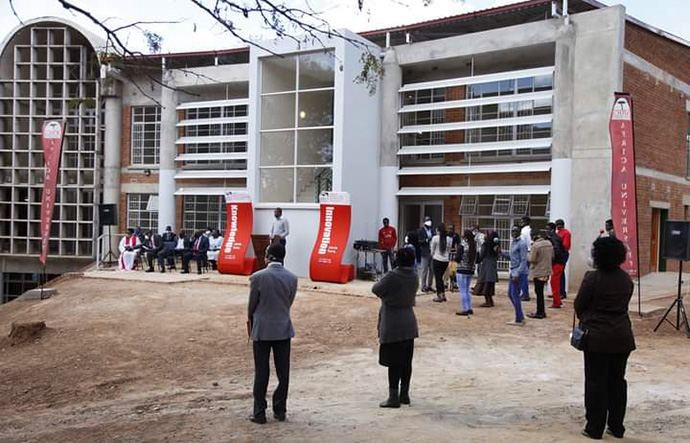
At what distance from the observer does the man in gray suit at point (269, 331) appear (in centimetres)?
588

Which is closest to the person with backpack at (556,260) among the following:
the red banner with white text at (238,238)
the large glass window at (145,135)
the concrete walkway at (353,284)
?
the concrete walkway at (353,284)

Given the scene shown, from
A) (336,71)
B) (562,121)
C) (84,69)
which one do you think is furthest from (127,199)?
(562,121)

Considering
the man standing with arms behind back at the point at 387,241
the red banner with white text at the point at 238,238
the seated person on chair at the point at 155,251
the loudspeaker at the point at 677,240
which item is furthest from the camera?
the seated person on chair at the point at 155,251

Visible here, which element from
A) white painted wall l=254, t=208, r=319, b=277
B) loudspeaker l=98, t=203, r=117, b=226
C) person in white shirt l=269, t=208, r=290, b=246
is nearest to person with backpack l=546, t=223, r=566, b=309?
white painted wall l=254, t=208, r=319, b=277

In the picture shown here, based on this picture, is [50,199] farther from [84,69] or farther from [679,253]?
[679,253]

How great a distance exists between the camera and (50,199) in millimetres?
16812

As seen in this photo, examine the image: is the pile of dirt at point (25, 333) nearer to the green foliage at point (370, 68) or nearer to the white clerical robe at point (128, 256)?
the green foliage at point (370, 68)

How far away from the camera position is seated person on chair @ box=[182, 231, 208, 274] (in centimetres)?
1823

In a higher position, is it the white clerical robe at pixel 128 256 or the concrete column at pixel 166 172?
the concrete column at pixel 166 172

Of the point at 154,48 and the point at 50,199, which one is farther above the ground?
the point at 154,48

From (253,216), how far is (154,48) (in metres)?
13.0

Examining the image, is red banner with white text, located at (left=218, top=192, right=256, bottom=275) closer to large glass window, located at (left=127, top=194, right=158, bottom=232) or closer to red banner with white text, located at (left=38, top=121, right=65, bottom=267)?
red banner with white text, located at (left=38, top=121, right=65, bottom=267)

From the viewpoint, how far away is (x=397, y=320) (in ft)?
20.2

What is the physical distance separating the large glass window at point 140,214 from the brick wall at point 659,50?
17369 mm
